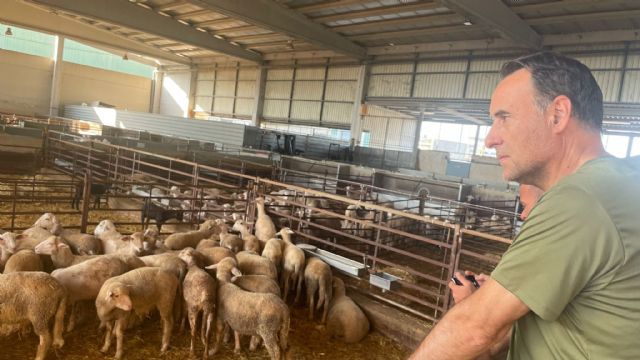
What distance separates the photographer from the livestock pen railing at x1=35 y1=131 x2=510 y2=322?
510 centimetres

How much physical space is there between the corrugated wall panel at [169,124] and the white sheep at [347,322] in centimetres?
1341

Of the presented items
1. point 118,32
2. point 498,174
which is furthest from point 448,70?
point 118,32

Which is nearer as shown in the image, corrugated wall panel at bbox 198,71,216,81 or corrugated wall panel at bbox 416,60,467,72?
corrugated wall panel at bbox 416,60,467,72

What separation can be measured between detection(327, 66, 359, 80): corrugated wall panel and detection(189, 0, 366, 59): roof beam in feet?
4.72

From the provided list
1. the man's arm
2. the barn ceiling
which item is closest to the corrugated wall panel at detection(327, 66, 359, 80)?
the barn ceiling

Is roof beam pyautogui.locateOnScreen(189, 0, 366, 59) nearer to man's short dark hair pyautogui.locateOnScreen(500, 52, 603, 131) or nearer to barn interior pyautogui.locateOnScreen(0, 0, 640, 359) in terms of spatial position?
barn interior pyautogui.locateOnScreen(0, 0, 640, 359)

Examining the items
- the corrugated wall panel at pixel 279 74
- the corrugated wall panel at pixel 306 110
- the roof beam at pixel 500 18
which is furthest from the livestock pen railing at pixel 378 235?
the corrugated wall panel at pixel 279 74

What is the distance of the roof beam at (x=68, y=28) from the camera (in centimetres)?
2600

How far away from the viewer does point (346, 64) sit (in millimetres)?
23766

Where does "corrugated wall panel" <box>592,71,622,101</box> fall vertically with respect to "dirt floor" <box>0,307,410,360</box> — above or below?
above

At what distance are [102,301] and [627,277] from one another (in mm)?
3670

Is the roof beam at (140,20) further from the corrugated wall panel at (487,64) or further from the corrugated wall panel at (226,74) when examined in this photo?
the corrugated wall panel at (487,64)

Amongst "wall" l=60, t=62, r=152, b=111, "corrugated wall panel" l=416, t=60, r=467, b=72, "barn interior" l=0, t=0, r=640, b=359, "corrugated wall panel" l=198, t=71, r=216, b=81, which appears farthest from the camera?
"corrugated wall panel" l=198, t=71, r=216, b=81

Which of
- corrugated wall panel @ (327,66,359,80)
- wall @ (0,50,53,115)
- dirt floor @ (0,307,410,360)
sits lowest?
dirt floor @ (0,307,410,360)
